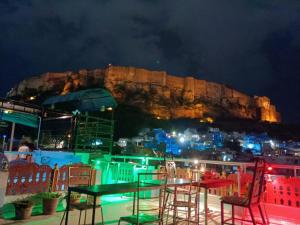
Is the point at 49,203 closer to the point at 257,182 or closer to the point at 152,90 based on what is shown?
the point at 257,182

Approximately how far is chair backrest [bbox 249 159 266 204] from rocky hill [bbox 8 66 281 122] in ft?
175

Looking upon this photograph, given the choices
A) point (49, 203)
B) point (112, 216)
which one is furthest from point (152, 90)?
point (49, 203)

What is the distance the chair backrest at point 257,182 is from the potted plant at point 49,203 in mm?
3446

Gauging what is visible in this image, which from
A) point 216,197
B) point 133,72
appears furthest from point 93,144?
point 133,72

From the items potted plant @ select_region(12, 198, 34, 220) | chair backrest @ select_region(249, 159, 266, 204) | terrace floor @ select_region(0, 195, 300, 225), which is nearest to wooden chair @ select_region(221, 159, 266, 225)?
chair backrest @ select_region(249, 159, 266, 204)

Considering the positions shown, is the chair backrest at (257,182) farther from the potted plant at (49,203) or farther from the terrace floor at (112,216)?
the potted plant at (49,203)

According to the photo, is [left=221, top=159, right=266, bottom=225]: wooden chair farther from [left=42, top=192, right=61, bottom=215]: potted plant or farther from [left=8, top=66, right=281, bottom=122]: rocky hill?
[left=8, top=66, right=281, bottom=122]: rocky hill

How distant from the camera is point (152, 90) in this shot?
60875 millimetres

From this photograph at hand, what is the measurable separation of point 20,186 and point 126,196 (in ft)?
9.01

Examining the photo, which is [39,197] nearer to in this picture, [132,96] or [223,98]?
[132,96]

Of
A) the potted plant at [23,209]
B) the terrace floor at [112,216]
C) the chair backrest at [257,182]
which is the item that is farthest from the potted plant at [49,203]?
the chair backrest at [257,182]

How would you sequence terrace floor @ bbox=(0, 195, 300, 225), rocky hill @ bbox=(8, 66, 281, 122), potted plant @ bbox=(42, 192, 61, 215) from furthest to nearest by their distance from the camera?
rocky hill @ bbox=(8, 66, 281, 122)
potted plant @ bbox=(42, 192, 61, 215)
terrace floor @ bbox=(0, 195, 300, 225)

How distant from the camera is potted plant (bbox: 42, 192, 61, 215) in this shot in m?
4.59

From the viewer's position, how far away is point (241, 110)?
231ft
